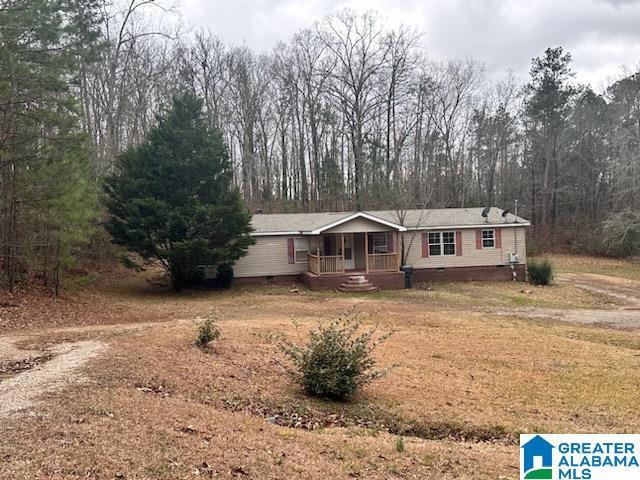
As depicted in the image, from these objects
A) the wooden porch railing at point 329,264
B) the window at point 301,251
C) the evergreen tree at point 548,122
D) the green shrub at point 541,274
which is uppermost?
the evergreen tree at point 548,122

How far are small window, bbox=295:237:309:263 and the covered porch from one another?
0.26 metres

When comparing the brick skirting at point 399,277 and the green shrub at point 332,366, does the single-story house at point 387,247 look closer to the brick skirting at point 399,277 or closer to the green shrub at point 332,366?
the brick skirting at point 399,277

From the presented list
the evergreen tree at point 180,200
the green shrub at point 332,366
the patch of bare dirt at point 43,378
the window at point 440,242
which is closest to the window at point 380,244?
the window at point 440,242

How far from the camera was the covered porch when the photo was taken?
76.3ft

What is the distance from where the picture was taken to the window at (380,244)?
82.1 ft

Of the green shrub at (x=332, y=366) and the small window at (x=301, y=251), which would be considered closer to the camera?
the green shrub at (x=332, y=366)

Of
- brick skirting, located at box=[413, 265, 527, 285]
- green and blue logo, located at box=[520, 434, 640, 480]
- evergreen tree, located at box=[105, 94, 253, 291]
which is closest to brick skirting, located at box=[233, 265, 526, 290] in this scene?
brick skirting, located at box=[413, 265, 527, 285]

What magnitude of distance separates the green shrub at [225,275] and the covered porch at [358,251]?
3789 millimetres

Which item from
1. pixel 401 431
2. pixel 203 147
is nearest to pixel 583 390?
pixel 401 431

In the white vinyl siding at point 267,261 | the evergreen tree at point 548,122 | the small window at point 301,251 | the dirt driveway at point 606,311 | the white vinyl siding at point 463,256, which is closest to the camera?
A: the dirt driveway at point 606,311

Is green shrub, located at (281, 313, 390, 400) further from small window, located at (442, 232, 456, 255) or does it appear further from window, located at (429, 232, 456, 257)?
small window, located at (442, 232, 456, 255)

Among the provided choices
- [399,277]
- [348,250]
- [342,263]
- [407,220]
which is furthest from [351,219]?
[407,220]

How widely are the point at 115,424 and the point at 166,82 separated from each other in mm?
33710

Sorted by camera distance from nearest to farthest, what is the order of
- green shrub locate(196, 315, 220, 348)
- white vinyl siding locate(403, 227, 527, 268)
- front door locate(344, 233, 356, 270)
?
green shrub locate(196, 315, 220, 348) → front door locate(344, 233, 356, 270) → white vinyl siding locate(403, 227, 527, 268)
